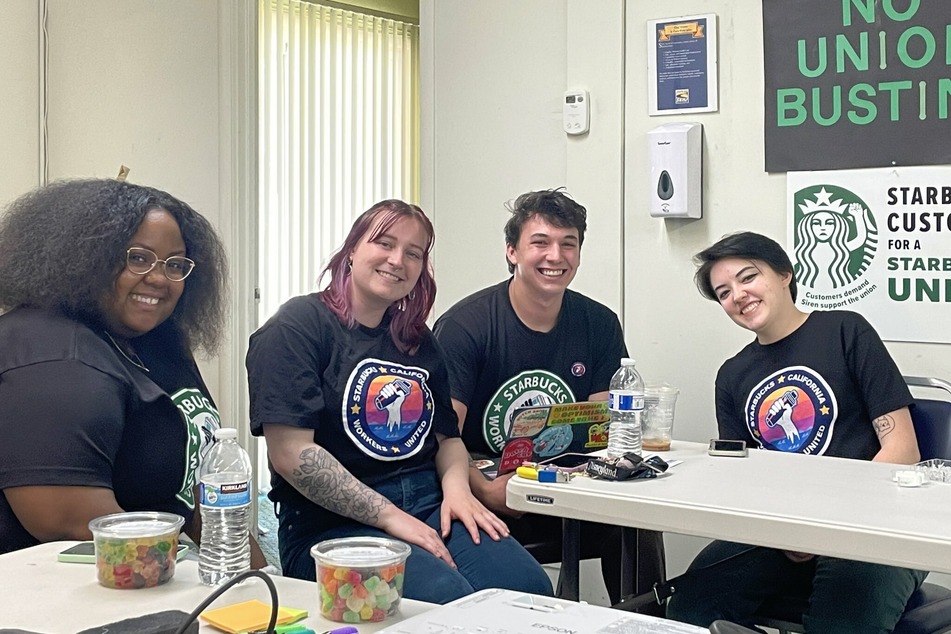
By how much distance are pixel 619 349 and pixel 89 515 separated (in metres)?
1.64

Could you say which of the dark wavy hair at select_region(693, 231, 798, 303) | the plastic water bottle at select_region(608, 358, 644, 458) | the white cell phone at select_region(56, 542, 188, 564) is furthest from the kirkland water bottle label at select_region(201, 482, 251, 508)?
the dark wavy hair at select_region(693, 231, 798, 303)

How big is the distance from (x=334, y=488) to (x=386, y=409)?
0.72ft

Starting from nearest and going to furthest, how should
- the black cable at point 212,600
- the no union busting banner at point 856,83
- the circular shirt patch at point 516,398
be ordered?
the black cable at point 212,600 < the circular shirt patch at point 516,398 < the no union busting banner at point 856,83

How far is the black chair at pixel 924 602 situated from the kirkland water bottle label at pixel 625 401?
512 mm

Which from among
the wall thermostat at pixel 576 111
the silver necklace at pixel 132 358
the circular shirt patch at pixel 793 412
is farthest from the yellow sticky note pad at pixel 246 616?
the wall thermostat at pixel 576 111

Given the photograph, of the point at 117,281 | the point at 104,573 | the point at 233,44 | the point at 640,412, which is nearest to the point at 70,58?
the point at 233,44

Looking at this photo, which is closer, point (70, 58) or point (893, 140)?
point (893, 140)

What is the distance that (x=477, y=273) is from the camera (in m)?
3.88

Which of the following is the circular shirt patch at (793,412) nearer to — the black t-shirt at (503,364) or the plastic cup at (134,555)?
the black t-shirt at (503,364)

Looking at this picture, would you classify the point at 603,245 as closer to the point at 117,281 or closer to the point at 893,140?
the point at 893,140

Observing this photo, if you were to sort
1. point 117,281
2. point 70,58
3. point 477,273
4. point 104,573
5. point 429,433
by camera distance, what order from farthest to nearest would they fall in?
point 477,273 → point 70,58 → point 429,433 → point 117,281 → point 104,573

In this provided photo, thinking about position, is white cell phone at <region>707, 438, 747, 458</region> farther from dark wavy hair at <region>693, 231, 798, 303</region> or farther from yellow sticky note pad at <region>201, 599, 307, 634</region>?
yellow sticky note pad at <region>201, 599, 307, 634</region>

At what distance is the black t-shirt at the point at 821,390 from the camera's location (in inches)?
97.2

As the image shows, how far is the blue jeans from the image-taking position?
87.4 inches
